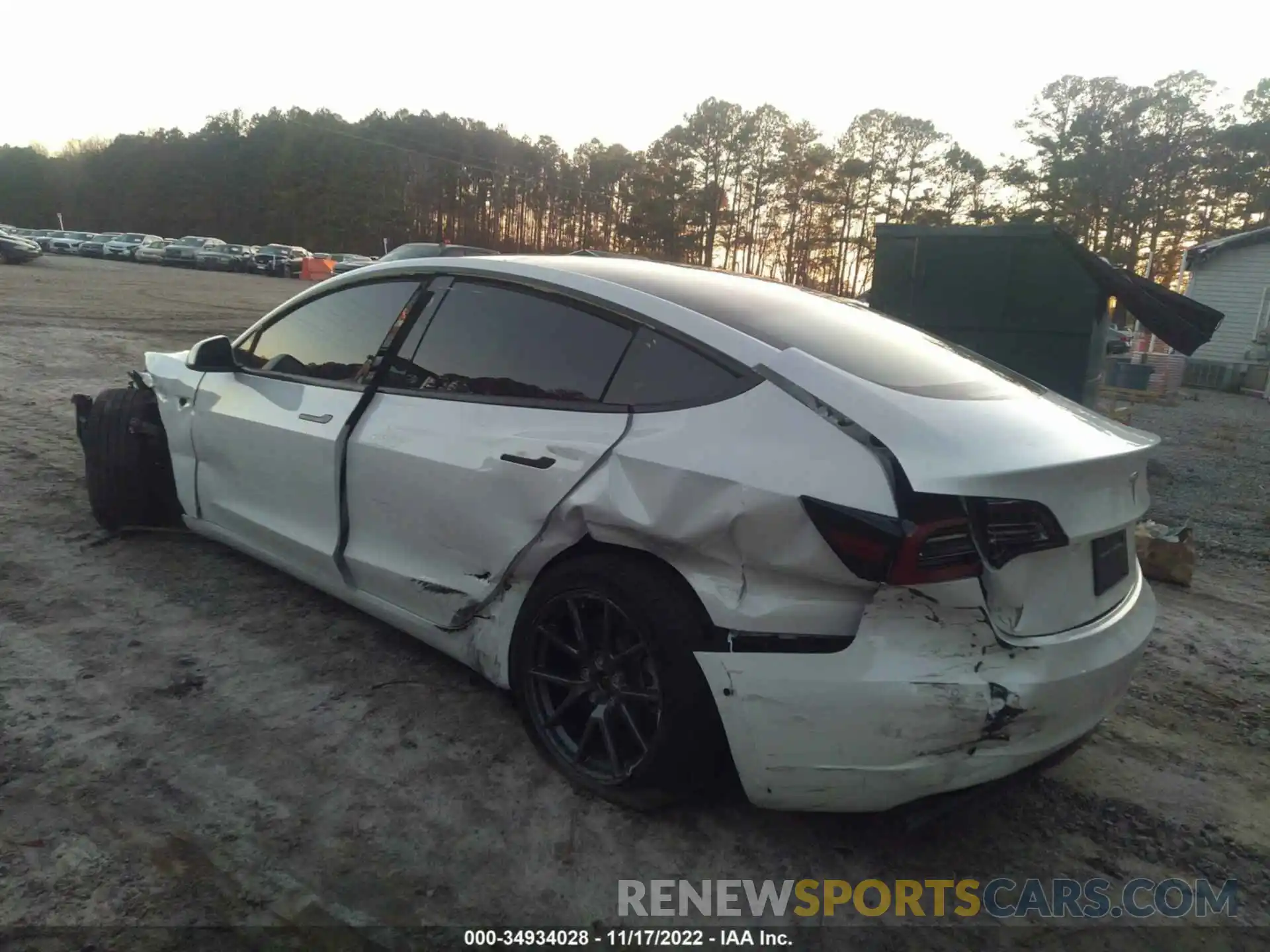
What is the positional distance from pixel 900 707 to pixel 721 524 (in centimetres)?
61

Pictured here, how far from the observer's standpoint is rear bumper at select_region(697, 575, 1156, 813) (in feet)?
6.72

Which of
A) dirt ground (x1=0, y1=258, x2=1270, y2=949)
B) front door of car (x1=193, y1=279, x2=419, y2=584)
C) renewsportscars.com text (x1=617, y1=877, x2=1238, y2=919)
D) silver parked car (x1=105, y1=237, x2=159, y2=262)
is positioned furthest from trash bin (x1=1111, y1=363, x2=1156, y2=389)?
silver parked car (x1=105, y1=237, x2=159, y2=262)

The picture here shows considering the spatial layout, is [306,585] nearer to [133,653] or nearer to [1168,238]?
[133,653]

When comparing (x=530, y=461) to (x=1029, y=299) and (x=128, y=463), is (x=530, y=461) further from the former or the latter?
(x=1029, y=299)

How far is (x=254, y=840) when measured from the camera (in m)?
2.34

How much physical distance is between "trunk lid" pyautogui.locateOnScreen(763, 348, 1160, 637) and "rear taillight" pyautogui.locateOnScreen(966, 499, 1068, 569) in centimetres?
2


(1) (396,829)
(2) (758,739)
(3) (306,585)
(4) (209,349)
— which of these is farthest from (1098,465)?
(4) (209,349)

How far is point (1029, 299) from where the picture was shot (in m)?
9.24

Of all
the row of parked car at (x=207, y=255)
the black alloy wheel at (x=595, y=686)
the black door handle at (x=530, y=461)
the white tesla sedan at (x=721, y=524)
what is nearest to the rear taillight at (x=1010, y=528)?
the white tesla sedan at (x=721, y=524)

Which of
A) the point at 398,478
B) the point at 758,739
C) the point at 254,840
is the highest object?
the point at 398,478

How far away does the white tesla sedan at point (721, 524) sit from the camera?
2066 millimetres

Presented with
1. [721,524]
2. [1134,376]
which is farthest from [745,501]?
[1134,376]

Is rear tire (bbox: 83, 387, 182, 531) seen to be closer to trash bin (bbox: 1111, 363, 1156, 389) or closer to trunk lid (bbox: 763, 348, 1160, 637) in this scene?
trunk lid (bbox: 763, 348, 1160, 637)

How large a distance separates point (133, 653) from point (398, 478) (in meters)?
1.33
